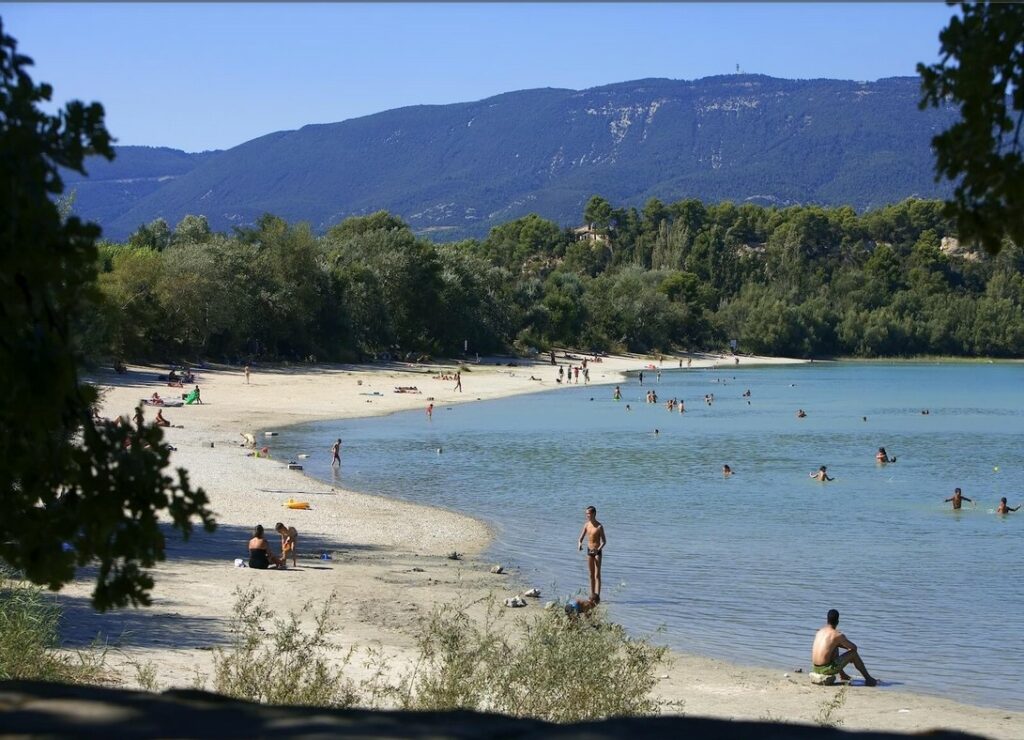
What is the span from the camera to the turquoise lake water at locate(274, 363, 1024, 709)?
15.8m

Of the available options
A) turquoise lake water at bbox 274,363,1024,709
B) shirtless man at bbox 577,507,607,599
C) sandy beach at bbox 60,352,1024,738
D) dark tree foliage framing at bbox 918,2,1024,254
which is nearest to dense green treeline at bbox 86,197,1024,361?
sandy beach at bbox 60,352,1024,738

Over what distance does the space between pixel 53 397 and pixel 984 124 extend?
12.5 feet

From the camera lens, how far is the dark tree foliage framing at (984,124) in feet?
16.6

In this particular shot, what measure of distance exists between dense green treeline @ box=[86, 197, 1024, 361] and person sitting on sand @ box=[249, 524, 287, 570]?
4.09 m

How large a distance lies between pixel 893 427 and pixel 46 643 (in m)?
47.1

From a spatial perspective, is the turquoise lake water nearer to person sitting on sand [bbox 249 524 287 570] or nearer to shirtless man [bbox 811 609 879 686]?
shirtless man [bbox 811 609 879 686]

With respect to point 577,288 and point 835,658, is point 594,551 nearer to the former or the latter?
point 835,658

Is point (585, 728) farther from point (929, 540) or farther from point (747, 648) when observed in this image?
point (929, 540)

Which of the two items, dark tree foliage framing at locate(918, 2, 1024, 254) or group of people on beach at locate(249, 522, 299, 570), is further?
group of people on beach at locate(249, 522, 299, 570)

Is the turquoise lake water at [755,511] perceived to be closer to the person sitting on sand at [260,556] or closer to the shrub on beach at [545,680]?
the shrub on beach at [545,680]

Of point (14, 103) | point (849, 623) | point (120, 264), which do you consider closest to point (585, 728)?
point (14, 103)

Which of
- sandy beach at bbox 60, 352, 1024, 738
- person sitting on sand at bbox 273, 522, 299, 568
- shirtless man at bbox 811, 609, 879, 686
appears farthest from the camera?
person sitting on sand at bbox 273, 522, 299, 568

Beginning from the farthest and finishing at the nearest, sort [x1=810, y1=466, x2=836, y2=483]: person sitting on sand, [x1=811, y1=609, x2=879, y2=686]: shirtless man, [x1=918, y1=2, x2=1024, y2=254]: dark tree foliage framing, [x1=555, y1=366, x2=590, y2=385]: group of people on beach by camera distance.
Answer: [x1=555, y1=366, x2=590, y2=385]: group of people on beach < [x1=810, y1=466, x2=836, y2=483]: person sitting on sand < [x1=811, y1=609, x2=879, y2=686]: shirtless man < [x1=918, y1=2, x2=1024, y2=254]: dark tree foliage framing

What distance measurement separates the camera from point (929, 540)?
24203mm
